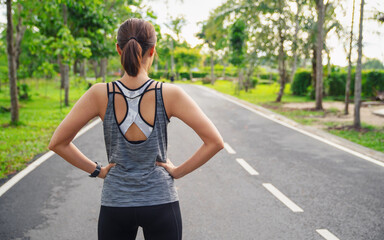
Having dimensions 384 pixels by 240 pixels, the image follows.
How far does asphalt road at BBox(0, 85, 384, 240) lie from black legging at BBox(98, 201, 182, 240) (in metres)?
2.20

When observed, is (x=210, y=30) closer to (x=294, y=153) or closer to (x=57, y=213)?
(x=294, y=153)

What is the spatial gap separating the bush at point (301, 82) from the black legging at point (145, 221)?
25.2 meters

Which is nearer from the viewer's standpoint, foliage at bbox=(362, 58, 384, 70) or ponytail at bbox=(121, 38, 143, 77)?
ponytail at bbox=(121, 38, 143, 77)

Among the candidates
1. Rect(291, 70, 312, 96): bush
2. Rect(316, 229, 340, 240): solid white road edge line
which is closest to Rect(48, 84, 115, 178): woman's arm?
Rect(316, 229, 340, 240): solid white road edge line

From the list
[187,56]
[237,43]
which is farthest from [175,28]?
Answer: [237,43]

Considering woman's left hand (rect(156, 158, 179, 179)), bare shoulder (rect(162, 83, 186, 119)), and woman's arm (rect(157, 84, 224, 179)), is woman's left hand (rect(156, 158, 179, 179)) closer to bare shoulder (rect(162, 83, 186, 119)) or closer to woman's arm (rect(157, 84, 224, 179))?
woman's arm (rect(157, 84, 224, 179))

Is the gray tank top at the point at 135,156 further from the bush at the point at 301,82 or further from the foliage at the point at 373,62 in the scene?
the bush at the point at 301,82

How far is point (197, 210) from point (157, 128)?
10.2ft

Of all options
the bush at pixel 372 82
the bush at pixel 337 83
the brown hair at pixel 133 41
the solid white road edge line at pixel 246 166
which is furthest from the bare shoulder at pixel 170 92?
the bush at pixel 337 83

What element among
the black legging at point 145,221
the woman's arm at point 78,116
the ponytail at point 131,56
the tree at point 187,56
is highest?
the tree at point 187,56

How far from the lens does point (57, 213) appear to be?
4.46 m

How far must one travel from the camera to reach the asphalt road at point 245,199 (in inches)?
158

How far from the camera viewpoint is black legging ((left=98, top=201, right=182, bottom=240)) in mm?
1753

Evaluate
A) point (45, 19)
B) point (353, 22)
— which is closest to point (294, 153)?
point (353, 22)
